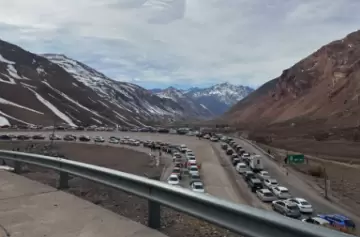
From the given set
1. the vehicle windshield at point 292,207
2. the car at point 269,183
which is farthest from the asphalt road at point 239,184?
the vehicle windshield at point 292,207

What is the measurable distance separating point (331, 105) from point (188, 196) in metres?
149

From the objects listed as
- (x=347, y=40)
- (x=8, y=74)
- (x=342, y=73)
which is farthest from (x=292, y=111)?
(x=8, y=74)

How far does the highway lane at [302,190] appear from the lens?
131ft

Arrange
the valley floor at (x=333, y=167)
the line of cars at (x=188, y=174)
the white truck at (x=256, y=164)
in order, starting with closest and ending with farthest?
the line of cars at (x=188, y=174), the valley floor at (x=333, y=167), the white truck at (x=256, y=164)

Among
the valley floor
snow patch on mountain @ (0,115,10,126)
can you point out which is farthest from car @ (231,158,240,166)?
snow patch on mountain @ (0,115,10,126)

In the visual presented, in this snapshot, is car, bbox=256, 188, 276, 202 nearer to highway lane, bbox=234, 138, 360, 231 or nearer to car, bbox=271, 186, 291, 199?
car, bbox=271, 186, 291, 199

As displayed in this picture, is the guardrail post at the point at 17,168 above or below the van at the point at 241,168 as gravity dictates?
above

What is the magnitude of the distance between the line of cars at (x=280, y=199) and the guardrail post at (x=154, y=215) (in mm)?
16719

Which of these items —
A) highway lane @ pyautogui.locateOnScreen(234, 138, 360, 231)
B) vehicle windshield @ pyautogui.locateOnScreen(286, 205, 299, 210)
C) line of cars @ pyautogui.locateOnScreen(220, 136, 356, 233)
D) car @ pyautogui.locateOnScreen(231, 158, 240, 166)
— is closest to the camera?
line of cars @ pyautogui.locateOnScreen(220, 136, 356, 233)

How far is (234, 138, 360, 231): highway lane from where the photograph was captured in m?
39.9

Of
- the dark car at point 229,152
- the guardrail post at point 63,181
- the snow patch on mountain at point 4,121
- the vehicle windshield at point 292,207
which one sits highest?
the guardrail post at point 63,181

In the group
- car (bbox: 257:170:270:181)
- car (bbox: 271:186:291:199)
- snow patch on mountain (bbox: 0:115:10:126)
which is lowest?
car (bbox: 271:186:291:199)

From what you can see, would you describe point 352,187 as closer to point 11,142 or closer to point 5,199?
point 5,199

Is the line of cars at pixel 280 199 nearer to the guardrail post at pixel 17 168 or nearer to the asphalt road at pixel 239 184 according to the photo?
the asphalt road at pixel 239 184
